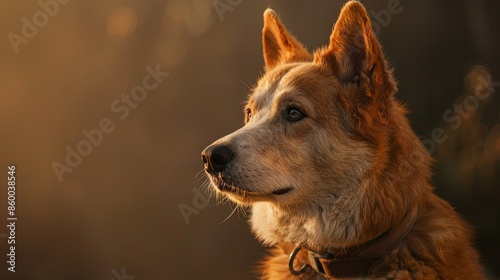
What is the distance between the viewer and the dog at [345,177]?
9.18 ft

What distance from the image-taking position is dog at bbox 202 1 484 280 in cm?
280

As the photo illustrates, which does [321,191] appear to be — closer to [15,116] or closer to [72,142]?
[72,142]

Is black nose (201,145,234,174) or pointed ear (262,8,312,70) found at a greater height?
pointed ear (262,8,312,70)

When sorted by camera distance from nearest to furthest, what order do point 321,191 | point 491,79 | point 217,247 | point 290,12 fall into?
1. point 321,191
2. point 491,79
3. point 290,12
4. point 217,247

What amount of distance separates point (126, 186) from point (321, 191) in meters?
4.03

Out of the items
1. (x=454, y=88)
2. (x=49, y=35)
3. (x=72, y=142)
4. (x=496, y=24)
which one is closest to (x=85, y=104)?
(x=72, y=142)

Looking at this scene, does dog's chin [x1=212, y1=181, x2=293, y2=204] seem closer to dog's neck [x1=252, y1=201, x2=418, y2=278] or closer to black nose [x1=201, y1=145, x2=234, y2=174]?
Answer: black nose [x1=201, y1=145, x2=234, y2=174]

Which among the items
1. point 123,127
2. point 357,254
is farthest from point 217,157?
point 123,127

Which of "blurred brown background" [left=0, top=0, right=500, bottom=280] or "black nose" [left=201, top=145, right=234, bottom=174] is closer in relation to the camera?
"black nose" [left=201, top=145, right=234, bottom=174]

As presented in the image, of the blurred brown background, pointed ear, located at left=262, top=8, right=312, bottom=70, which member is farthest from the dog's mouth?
the blurred brown background

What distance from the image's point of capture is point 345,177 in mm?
2967

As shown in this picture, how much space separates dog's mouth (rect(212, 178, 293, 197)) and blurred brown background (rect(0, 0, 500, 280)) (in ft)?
10.8

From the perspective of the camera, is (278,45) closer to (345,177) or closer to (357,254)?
(345,177)

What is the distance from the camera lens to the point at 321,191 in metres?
2.99
